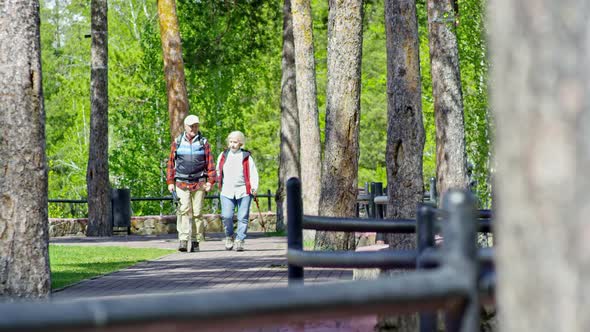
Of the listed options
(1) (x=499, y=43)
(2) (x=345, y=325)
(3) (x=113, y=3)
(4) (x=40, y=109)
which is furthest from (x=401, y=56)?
(3) (x=113, y=3)

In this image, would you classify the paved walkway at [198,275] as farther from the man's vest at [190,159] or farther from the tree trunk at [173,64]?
the tree trunk at [173,64]

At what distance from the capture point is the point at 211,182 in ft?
61.9

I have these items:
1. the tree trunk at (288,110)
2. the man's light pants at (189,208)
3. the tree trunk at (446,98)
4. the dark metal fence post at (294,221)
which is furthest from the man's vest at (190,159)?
the dark metal fence post at (294,221)

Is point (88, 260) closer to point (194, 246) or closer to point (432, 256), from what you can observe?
point (194, 246)

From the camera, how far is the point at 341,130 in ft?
52.0

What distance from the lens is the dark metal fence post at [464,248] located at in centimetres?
194

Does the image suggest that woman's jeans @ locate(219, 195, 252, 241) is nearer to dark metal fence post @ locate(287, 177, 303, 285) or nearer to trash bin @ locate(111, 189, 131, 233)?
trash bin @ locate(111, 189, 131, 233)

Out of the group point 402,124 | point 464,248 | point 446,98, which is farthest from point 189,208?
point 464,248

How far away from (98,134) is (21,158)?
18.4 metres

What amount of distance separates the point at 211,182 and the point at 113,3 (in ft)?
170

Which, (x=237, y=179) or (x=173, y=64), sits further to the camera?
(x=173, y=64)

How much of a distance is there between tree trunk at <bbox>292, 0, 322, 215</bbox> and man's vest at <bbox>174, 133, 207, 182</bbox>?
165 inches

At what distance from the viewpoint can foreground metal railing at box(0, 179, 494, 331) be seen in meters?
1.67

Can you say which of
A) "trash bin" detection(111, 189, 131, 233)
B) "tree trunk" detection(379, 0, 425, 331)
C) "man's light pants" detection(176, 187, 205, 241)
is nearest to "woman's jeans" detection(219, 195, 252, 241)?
"man's light pants" detection(176, 187, 205, 241)
